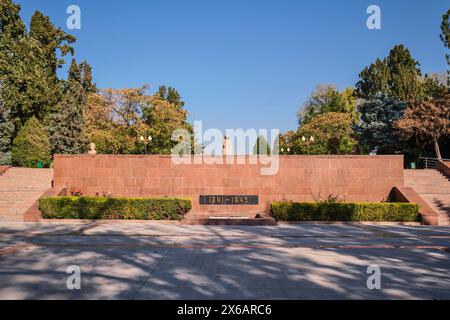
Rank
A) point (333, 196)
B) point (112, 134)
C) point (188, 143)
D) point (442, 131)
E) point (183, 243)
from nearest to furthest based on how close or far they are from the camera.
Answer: point (183, 243), point (333, 196), point (442, 131), point (112, 134), point (188, 143)

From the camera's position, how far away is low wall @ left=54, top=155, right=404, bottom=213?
23125 mm

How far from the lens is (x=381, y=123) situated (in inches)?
1750

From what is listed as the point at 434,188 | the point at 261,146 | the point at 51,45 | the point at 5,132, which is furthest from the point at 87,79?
the point at 434,188

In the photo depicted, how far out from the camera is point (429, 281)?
853 cm

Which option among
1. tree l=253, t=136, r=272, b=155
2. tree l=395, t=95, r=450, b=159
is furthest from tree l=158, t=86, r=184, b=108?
tree l=395, t=95, r=450, b=159

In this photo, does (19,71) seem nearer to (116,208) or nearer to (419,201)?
(116,208)

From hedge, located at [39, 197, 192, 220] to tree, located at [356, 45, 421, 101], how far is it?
1486 inches

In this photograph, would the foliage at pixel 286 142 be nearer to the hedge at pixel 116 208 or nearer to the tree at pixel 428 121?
the tree at pixel 428 121

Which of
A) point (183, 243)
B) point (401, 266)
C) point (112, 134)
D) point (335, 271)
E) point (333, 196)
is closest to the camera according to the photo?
point (335, 271)

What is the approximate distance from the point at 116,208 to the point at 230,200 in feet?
22.7

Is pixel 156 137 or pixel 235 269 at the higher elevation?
pixel 156 137
